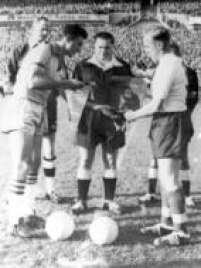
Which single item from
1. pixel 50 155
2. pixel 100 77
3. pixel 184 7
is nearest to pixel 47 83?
pixel 100 77

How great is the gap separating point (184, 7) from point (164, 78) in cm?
56

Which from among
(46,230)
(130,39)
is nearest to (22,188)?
(46,230)

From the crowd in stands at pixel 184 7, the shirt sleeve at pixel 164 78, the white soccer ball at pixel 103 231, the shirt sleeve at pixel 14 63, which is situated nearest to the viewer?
the shirt sleeve at pixel 164 78

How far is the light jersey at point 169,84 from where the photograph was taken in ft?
6.55

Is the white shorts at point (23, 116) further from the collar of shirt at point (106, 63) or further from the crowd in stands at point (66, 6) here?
the crowd in stands at point (66, 6)

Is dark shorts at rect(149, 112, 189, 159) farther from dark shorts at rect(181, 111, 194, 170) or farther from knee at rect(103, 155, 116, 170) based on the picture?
knee at rect(103, 155, 116, 170)

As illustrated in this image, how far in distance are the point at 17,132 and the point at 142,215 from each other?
2.59 feet

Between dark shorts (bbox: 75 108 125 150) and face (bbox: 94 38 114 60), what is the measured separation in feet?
0.95

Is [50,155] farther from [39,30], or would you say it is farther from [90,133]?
[39,30]

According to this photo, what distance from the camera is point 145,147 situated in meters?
2.37

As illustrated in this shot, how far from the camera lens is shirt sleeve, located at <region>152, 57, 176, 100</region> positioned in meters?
1.99

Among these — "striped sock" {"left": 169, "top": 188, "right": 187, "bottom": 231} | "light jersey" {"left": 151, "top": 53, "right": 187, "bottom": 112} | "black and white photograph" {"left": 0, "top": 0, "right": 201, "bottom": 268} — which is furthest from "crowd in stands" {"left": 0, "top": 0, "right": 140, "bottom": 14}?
"striped sock" {"left": 169, "top": 188, "right": 187, "bottom": 231}

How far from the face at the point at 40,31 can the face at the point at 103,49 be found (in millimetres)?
269

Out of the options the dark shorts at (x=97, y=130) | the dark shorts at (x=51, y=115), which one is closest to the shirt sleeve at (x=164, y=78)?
the dark shorts at (x=97, y=130)
